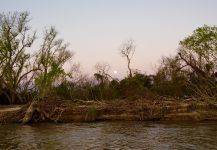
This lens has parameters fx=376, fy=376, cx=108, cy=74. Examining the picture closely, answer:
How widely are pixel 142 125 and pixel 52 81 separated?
89.2 ft

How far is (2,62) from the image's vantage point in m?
47.2

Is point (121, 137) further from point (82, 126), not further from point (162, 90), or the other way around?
point (162, 90)

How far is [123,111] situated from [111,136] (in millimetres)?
8221

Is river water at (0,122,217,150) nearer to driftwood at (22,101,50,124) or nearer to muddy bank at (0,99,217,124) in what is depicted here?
driftwood at (22,101,50,124)

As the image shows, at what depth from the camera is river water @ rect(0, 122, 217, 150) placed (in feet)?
62.1

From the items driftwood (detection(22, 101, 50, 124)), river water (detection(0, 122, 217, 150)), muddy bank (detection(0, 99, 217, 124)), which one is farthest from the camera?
driftwood (detection(22, 101, 50, 124))

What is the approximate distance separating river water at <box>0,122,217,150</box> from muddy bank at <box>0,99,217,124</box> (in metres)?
1.62

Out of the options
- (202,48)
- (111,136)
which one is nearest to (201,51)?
(202,48)

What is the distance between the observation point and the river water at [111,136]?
62.1 ft

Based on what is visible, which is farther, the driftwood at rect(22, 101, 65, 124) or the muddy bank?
the driftwood at rect(22, 101, 65, 124)

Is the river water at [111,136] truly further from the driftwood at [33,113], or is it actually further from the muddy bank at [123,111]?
the muddy bank at [123,111]

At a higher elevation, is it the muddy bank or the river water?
the muddy bank

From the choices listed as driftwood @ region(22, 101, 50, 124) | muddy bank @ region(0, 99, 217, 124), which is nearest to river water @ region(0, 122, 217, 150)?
driftwood @ region(22, 101, 50, 124)

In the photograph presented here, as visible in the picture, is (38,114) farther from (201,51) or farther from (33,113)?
(201,51)
